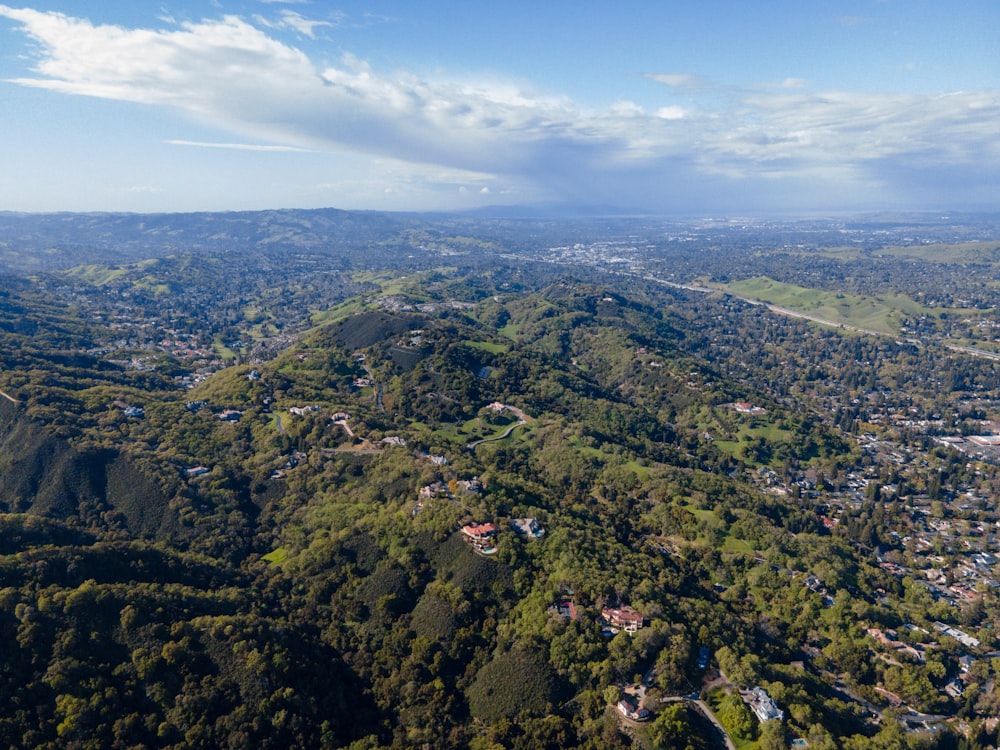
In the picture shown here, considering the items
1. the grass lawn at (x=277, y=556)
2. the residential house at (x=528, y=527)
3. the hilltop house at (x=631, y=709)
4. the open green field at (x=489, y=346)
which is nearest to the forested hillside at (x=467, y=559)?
the hilltop house at (x=631, y=709)

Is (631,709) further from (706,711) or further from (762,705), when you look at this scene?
(762,705)

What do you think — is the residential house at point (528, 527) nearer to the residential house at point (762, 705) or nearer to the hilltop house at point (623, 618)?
the hilltop house at point (623, 618)

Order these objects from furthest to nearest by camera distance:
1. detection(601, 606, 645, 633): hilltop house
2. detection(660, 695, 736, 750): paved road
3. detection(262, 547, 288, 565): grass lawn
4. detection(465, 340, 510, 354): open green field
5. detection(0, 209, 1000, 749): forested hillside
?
detection(465, 340, 510, 354): open green field, detection(262, 547, 288, 565): grass lawn, detection(601, 606, 645, 633): hilltop house, detection(0, 209, 1000, 749): forested hillside, detection(660, 695, 736, 750): paved road

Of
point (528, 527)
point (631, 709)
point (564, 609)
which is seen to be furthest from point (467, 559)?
point (631, 709)

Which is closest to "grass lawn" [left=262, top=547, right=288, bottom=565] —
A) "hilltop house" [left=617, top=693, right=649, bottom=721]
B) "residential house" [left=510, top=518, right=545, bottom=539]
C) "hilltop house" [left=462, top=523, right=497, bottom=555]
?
"hilltop house" [left=462, top=523, right=497, bottom=555]

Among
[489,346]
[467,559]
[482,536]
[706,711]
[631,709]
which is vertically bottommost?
[706,711]

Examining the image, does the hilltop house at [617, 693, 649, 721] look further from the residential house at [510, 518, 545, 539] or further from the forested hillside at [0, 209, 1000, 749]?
the residential house at [510, 518, 545, 539]

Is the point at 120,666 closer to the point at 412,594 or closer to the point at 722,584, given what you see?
the point at 412,594
